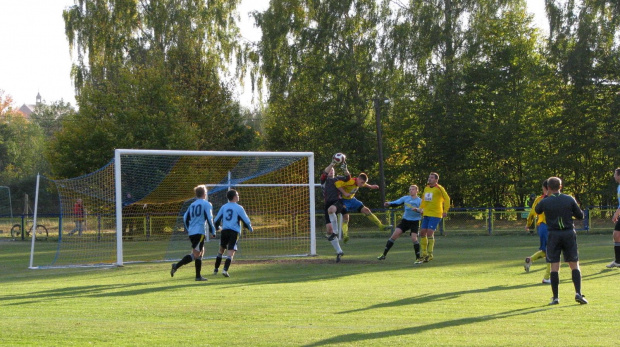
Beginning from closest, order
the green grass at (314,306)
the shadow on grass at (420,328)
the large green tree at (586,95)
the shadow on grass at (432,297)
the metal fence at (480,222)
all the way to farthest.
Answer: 1. the shadow on grass at (420,328)
2. the green grass at (314,306)
3. the shadow on grass at (432,297)
4. the metal fence at (480,222)
5. the large green tree at (586,95)

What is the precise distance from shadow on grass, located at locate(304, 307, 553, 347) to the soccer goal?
1089 centimetres

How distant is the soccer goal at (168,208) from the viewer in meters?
22.2

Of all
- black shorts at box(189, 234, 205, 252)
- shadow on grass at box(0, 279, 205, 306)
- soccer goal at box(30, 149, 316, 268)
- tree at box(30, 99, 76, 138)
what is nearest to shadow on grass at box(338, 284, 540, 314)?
shadow on grass at box(0, 279, 205, 306)

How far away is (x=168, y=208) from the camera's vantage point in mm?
30922

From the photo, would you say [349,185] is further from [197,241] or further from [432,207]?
[197,241]

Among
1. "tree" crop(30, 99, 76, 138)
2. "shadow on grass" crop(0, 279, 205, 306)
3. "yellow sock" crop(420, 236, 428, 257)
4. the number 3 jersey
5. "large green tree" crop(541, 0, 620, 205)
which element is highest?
"tree" crop(30, 99, 76, 138)

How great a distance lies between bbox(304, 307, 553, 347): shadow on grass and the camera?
7.39 m

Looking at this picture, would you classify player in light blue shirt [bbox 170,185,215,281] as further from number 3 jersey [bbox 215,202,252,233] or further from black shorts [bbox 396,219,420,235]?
black shorts [bbox 396,219,420,235]

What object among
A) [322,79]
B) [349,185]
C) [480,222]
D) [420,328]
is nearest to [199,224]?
[349,185]

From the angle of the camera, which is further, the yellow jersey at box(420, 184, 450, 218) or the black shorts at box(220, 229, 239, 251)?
the yellow jersey at box(420, 184, 450, 218)

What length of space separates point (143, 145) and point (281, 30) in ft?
39.9

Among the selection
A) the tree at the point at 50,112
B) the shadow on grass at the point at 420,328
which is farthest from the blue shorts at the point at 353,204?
the tree at the point at 50,112

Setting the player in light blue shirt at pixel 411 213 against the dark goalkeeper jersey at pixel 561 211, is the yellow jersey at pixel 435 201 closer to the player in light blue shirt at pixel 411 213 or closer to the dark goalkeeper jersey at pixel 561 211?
the player in light blue shirt at pixel 411 213

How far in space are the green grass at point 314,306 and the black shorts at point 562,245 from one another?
0.65 m
